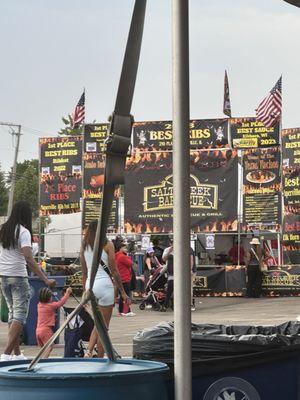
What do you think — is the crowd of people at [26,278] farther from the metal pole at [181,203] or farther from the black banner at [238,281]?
the black banner at [238,281]

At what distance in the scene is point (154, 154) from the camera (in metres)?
29.3

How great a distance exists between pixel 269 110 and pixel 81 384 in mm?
26195

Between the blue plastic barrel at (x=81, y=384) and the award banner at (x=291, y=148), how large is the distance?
2666cm

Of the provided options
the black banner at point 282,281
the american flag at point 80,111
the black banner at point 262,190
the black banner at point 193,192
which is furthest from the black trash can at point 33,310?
the american flag at point 80,111

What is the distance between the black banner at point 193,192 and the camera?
2861 centimetres

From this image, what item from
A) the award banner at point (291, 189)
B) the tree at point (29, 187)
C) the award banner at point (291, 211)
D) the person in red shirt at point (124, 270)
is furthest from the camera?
the tree at point (29, 187)

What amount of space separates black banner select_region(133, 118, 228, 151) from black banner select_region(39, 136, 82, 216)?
319 centimetres

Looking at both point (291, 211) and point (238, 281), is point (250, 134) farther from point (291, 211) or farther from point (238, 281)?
point (238, 281)

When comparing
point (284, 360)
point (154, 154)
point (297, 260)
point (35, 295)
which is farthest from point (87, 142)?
point (284, 360)

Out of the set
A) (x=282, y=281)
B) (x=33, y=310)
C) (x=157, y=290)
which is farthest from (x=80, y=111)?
(x=33, y=310)

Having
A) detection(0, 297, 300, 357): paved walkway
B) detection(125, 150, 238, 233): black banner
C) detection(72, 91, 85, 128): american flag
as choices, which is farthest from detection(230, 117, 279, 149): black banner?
detection(72, 91, 85, 128): american flag

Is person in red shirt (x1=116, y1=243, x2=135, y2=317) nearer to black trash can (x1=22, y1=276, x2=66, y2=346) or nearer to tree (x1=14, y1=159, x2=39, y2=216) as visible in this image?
black trash can (x1=22, y1=276, x2=66, y2=346)

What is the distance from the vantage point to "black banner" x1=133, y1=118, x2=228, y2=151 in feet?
99.0

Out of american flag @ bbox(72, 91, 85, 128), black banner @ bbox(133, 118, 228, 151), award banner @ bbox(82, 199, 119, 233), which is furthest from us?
american flag @ bbox(72, 91, 85, 128)
